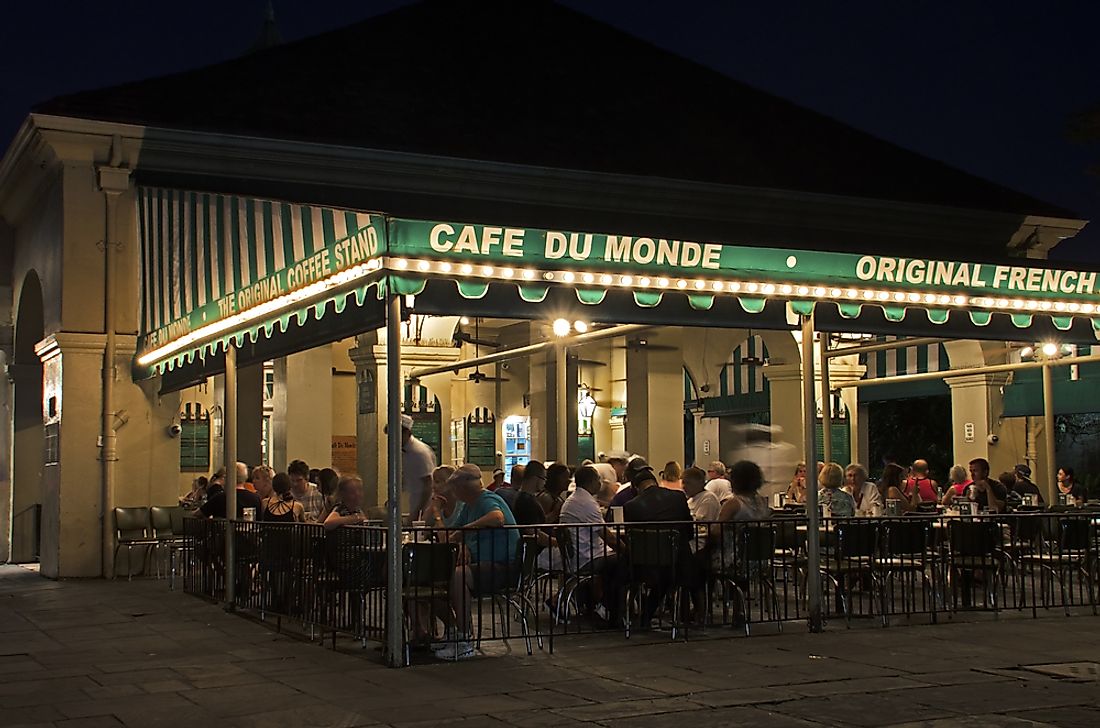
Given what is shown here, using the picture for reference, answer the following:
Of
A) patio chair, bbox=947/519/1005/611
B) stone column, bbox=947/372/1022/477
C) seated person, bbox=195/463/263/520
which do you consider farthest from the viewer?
stone column, bbox=947/372/1022/477

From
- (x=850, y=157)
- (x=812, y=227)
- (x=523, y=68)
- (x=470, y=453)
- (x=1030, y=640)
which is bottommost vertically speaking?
(x=1030, y=640)

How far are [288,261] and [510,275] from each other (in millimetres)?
2342

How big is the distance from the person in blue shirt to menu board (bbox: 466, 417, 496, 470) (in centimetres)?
1683

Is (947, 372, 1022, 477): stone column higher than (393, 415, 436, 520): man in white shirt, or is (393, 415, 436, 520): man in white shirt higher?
(947, 372, 1022, 477): stone column

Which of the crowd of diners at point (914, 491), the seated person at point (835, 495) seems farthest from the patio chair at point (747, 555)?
the seated person at point (835, 495)

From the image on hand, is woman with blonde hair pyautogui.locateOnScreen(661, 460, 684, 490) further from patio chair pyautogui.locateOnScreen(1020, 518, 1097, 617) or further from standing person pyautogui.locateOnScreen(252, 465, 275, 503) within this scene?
standing person pyautogui.locateOnScreen(252, 465, 275, 503)

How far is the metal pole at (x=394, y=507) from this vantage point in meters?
9.52

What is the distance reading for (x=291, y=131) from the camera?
17.8 m

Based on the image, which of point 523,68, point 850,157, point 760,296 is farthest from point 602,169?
point 760,296

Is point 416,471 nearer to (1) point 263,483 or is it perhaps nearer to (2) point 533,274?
(1) point 263,483

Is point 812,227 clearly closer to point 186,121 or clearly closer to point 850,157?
point 850,157

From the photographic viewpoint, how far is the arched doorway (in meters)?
21.1

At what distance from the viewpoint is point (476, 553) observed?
10.1m

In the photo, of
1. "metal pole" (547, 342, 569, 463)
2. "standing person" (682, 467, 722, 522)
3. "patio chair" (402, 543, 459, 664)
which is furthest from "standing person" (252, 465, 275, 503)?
"patio chair" (402, 543, 459, 664)
